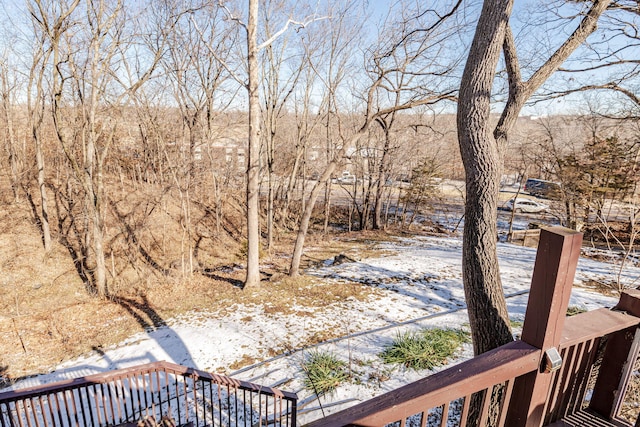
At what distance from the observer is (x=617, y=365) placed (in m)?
1.63

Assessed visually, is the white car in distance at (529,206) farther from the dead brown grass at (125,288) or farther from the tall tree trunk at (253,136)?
the tall tree trunk at (253,136)

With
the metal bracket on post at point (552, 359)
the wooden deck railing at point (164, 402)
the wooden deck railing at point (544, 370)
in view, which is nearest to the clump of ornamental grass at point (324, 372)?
the wooden deck railing at point (164, 402)

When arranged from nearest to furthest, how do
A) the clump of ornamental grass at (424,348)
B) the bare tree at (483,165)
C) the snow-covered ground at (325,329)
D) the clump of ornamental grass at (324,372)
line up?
the bare tree at (483,165)
the clump of ornamental grass at (324,372)
the snow-covered ground at (325,329)
the clump of ornamental grass at (424,348)

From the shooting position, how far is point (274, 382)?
15.2ft

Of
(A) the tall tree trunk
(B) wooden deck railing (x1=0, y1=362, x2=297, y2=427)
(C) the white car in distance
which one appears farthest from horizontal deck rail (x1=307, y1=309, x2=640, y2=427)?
(C) the white car in distance

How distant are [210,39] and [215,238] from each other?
8.13 metres

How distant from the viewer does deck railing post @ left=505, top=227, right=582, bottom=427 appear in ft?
3.98

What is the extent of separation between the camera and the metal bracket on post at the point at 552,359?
1.24 metres

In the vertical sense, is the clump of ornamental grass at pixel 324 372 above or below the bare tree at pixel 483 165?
below

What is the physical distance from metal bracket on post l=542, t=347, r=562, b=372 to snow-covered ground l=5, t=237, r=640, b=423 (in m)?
3.38

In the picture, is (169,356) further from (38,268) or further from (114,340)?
(38,268)

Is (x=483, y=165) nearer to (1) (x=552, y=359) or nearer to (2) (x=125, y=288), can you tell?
(1) (x=552, y=359)

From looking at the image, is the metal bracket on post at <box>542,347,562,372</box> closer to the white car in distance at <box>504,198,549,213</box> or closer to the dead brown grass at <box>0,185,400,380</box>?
the dead brown grass at <box>0,185,400,380</box>

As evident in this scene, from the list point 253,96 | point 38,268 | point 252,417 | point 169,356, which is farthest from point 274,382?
point 38,268
